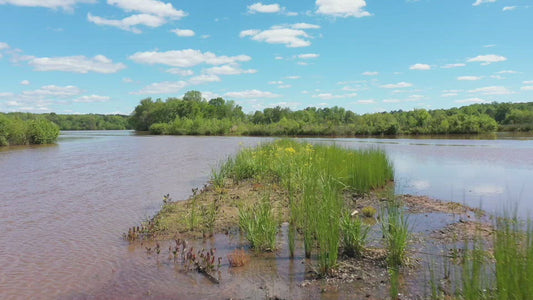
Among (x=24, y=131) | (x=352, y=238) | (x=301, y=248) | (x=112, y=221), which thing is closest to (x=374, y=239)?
(x=352, y=238)

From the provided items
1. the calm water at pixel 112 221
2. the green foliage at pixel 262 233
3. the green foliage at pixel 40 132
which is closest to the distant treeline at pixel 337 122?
the green foliage at pixel 40 132

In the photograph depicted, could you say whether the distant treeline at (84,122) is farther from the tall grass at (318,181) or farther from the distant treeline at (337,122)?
the tall grass at (318,181)

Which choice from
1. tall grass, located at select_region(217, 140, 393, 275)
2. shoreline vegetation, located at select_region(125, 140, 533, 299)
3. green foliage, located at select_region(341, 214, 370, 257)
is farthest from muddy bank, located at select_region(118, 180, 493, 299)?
tall grass, located at select_region(217, 140, 393, 275)

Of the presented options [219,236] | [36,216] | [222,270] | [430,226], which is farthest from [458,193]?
Answer: [36,216]

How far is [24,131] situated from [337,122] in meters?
55.1

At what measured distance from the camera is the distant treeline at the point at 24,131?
117ft

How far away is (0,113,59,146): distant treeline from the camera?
117 ft

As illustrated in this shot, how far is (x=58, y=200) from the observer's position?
443 inches

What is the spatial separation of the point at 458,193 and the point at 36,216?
A: 12602mm

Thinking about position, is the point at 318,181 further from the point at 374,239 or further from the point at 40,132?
the point at 40,132

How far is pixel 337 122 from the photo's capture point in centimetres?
7450

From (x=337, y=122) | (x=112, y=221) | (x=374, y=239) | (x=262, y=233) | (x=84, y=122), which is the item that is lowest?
(x=112, y=221)

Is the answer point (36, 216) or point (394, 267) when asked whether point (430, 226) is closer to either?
point (394, 267)

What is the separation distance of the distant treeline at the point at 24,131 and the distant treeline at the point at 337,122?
136ft
